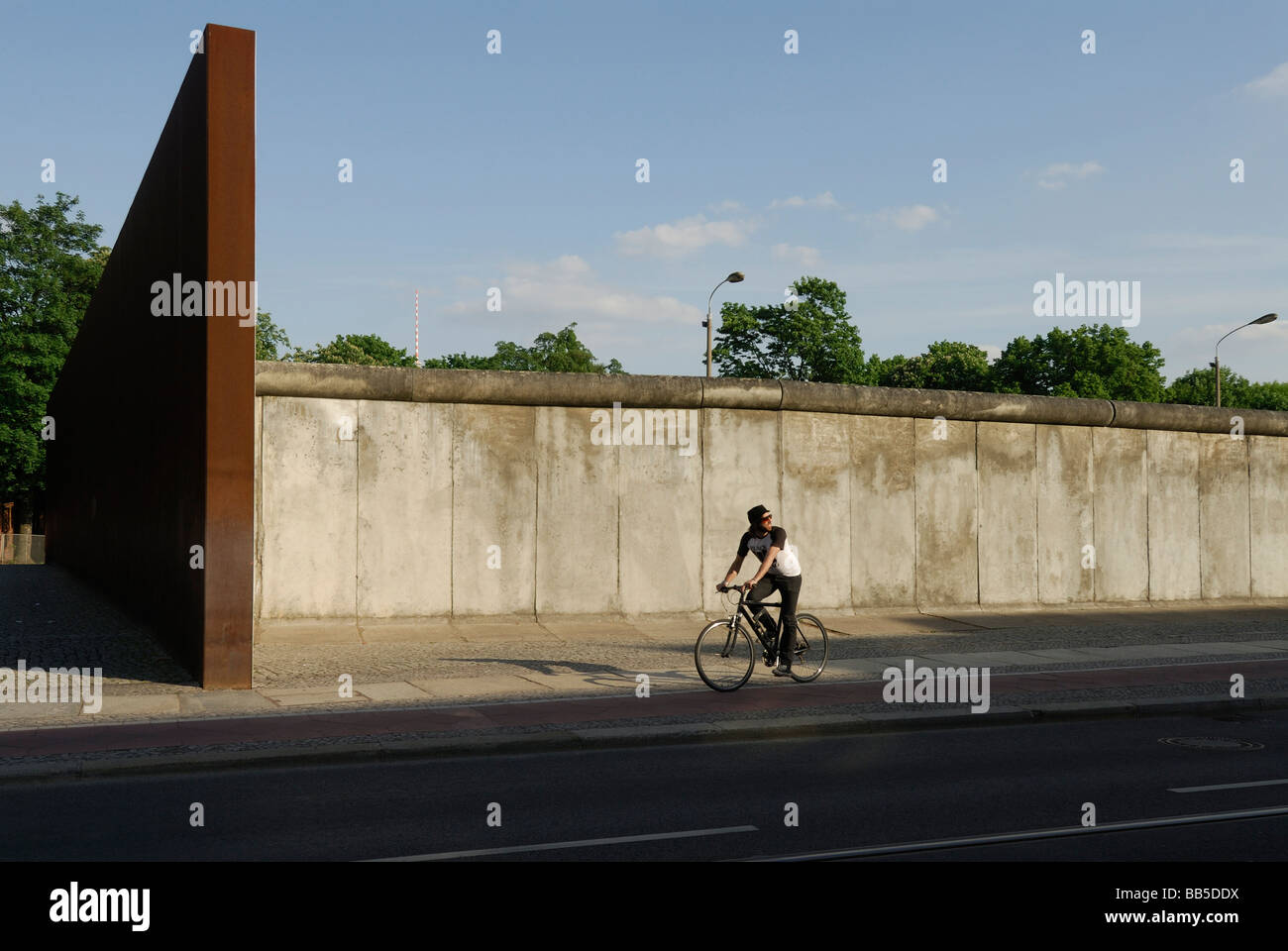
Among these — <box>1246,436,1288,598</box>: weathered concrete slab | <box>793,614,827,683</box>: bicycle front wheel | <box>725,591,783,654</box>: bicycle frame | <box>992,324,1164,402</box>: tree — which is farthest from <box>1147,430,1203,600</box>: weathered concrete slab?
<box>992,324,1164,402</box>: tree

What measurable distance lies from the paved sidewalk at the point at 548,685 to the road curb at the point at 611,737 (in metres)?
0.02

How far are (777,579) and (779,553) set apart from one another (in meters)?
0.30

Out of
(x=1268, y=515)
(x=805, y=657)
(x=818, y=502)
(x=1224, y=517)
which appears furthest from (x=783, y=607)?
(x=1268, y=515)

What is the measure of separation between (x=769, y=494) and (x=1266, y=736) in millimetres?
8653

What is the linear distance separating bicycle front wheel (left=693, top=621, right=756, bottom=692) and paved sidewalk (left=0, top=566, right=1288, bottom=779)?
0.66 ft

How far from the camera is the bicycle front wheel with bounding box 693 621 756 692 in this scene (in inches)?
452

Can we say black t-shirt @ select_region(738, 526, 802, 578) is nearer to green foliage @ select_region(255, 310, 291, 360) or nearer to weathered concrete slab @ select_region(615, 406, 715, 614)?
weathered concrete slab @ select_region(615, 406, 715, 614)

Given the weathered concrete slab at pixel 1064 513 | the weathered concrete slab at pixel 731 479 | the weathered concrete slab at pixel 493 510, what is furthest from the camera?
the weathered concrete slab at pixel 1064 513

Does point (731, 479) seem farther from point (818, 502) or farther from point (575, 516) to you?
point (575, 516)

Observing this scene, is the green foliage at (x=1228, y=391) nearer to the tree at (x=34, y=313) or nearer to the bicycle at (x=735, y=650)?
the tree at (x=34, y=313)

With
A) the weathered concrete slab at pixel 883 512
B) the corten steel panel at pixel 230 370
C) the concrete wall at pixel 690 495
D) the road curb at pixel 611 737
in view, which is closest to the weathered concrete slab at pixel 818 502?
the concrete wall at pixel 690 495

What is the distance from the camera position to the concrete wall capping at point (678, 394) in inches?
613

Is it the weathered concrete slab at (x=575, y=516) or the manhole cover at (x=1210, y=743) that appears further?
the weathered concrete slab at (x=575, y=516)

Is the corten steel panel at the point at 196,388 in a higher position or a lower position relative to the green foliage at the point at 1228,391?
lower
